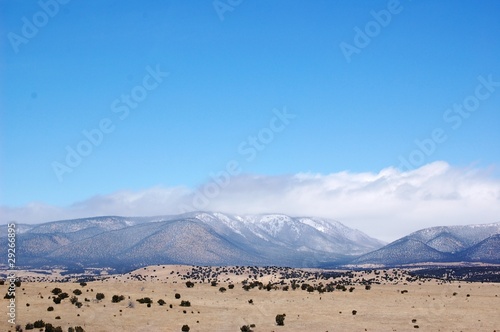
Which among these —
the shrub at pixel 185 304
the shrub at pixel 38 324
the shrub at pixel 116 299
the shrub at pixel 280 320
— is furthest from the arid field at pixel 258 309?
the shrub at pixel 38 324

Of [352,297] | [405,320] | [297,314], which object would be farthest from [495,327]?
[352,297]

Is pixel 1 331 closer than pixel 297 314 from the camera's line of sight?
Yes

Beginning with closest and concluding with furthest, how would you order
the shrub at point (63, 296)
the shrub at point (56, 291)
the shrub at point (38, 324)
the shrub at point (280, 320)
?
the shrub at point (38, 324) → the shrub at point (280, 320) → the shrub at point (63, 296) → the shrub at point (56, 291)

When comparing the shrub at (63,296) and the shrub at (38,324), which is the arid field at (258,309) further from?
the shrub at (38,324)

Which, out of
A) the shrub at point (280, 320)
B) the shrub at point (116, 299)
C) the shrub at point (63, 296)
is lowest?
the shrub at point (280, 320)

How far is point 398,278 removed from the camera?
128 metres

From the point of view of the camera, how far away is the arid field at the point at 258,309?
2117 inches

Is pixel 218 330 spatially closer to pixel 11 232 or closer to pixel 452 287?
pixel 11 232

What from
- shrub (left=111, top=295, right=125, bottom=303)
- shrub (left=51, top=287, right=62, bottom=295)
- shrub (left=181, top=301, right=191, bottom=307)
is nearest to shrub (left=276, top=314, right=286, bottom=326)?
shrub (left=181, top=301, right=191, bottom=307)

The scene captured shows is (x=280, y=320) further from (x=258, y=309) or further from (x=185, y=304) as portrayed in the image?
(x=185, y=304)

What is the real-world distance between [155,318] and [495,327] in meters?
34.7

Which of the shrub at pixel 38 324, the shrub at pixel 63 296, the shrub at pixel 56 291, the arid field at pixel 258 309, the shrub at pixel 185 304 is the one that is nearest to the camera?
the shrub at pixel 38 324

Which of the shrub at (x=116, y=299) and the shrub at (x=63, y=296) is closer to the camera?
the shrub at (x=63, y=296)

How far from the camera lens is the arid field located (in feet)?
176
